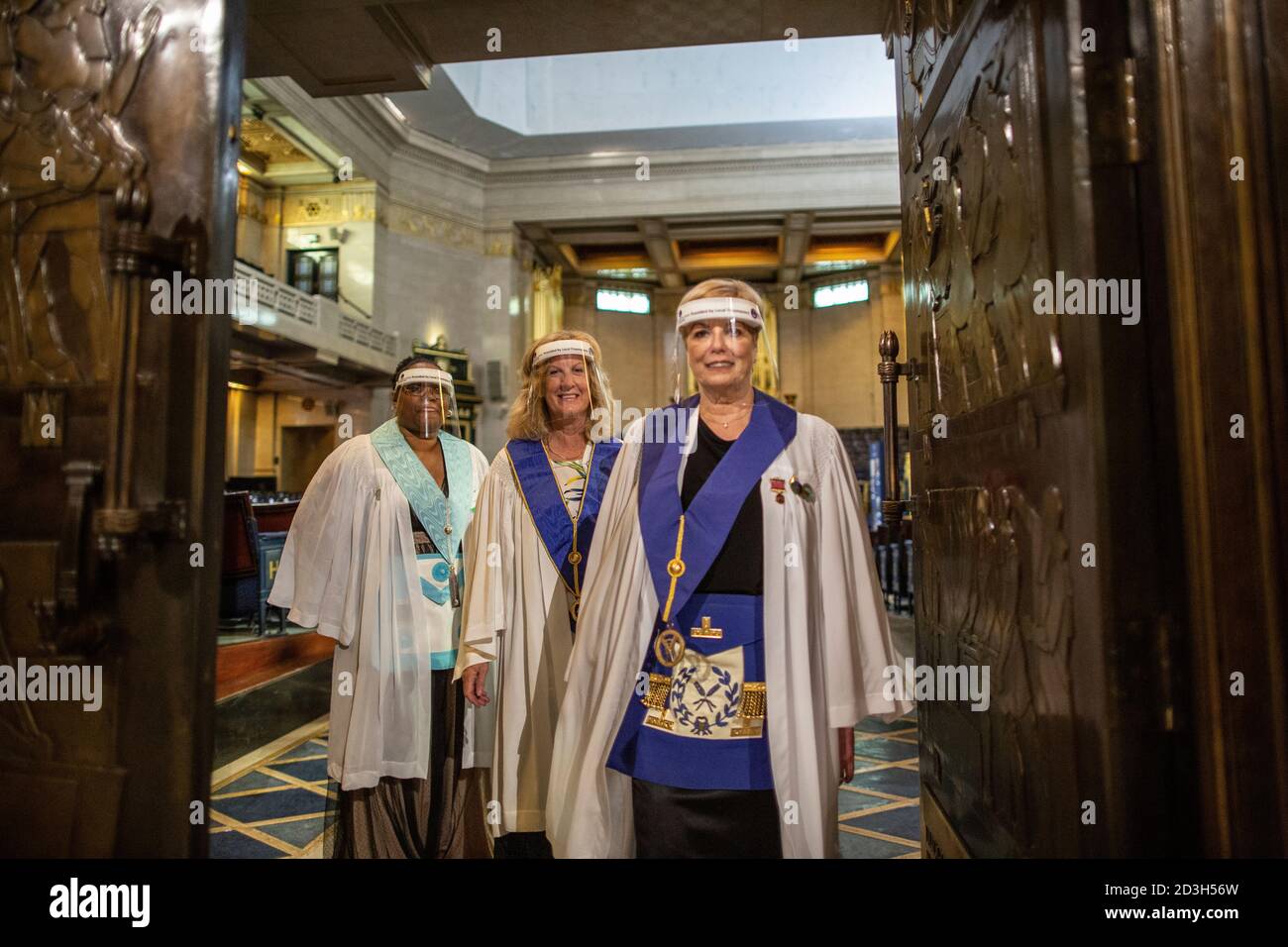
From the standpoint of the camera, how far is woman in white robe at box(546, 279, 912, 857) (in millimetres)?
1982

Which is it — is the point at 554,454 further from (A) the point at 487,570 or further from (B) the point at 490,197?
(B) the point at 490,197

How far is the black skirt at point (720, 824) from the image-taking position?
1980 mm

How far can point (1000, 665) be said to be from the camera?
1.86 m

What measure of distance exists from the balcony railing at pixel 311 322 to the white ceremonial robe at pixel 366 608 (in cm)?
881

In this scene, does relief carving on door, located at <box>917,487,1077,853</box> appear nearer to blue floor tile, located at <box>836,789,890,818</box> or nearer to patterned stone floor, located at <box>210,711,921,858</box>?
patterned stone floor, located at <box>210,711,921,858</box>

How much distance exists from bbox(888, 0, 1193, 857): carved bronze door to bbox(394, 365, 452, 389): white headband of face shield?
6.71 feet

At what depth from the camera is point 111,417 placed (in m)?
1.79

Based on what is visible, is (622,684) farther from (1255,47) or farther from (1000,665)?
(1255,47)

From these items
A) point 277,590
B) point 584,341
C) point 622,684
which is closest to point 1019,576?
point 622,684

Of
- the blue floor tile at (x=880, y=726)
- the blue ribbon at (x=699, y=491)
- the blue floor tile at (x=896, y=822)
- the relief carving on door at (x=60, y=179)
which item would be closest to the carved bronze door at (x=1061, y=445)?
the blue ribbon at (x=699, y=491)

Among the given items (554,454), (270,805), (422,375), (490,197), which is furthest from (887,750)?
(490,197)

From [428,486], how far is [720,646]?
157cm

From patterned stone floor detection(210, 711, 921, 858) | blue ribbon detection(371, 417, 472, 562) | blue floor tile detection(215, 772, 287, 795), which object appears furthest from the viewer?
blue floor tile detection(215, 772, 287, 795)

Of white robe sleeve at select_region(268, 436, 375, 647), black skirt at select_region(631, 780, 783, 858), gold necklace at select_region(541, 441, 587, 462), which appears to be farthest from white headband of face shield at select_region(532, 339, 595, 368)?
black skirt at select_region(631, 780, 783, 858)
